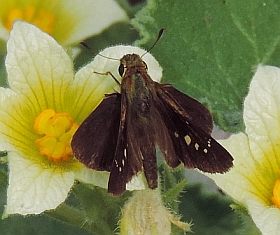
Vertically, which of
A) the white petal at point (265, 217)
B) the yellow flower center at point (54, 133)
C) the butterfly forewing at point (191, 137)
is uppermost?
the yellow flower center at point (54, 133)

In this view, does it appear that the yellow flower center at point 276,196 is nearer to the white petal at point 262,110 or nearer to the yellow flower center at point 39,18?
the white petal at point 262,110

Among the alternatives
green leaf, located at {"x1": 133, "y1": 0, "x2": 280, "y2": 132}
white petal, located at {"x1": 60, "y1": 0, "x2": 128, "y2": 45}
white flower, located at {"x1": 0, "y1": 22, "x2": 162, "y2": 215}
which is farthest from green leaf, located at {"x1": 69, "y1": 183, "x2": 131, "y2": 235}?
white petal, located at {"x1": 60, "y1": 0, "x2": 128, "y2": 45}

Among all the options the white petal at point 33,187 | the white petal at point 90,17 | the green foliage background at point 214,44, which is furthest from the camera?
the white petal at point 90,17

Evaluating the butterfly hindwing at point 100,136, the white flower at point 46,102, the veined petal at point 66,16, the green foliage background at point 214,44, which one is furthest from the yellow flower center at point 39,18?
the butterfly hindwing at point 100,136

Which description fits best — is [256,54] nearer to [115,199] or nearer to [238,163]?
[238,163]

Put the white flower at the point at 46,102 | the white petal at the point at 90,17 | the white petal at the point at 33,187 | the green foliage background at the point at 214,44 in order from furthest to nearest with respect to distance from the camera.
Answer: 1. the white petal at the point at 90,17
2. the green foliage background at the point at 214,44
3. the white flower at the point at 46,102
4. the white petal at the point at 33,187

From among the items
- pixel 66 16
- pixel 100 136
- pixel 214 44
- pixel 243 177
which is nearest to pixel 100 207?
pixel 100 136

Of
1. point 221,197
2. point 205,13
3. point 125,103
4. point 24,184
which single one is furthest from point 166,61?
point 24,184
